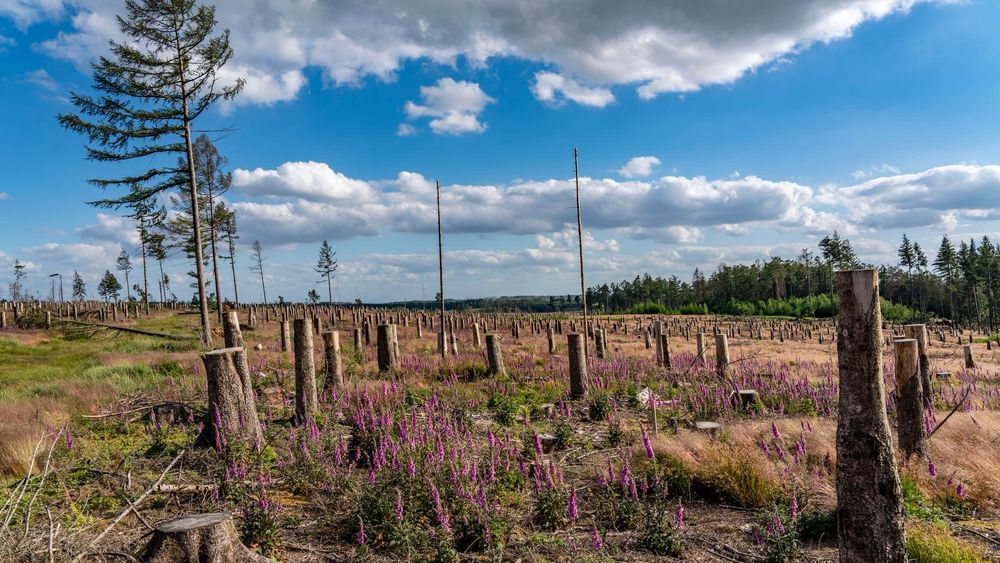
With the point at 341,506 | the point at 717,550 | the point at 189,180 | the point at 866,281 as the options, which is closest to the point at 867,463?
the point at 866,281

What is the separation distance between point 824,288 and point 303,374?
108 m

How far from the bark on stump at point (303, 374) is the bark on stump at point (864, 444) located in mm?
6773

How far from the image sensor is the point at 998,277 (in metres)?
67.9

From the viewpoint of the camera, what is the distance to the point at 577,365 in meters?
10.4

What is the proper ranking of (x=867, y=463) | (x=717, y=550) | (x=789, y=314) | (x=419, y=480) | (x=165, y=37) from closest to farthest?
(x=867, y=463) → (x=717, y=550) → (x=419, y=480) → (x=165, y=37) → (x=789, y=314)

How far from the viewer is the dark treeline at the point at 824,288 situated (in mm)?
69812

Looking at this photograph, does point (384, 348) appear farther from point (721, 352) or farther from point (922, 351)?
point (922, 351)

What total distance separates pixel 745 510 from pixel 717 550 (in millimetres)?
1044

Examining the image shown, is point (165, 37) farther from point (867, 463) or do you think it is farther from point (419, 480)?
point (867, 463)

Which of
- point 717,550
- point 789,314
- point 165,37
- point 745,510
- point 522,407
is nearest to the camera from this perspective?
point 717,550

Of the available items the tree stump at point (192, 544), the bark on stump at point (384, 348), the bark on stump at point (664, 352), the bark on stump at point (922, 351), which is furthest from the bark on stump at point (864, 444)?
the bark on stump at point (664, 352)

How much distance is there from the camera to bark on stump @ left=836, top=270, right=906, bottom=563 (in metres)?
2.90

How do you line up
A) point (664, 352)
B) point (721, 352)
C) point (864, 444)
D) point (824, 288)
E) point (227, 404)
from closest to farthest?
1. point (864, 444)
2. point (227, 404)
3. point (721, 352)
4. point (664, 352)
5. point (824, 288)

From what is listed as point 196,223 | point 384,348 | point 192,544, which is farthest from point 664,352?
point 196,223
